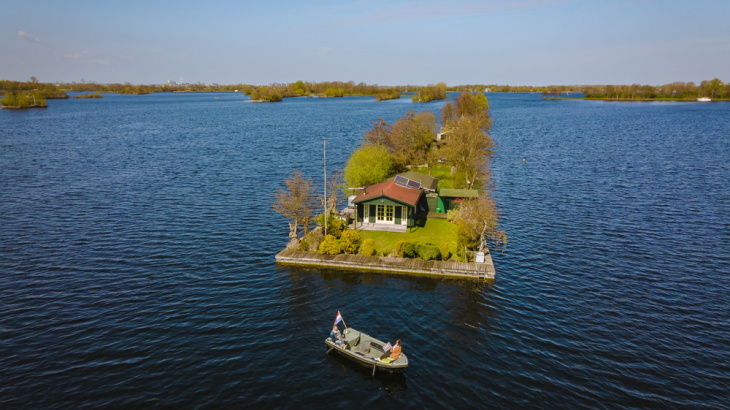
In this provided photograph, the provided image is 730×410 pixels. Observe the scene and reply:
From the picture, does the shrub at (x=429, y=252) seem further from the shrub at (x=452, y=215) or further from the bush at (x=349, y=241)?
the shrub at (x=452, y=215)

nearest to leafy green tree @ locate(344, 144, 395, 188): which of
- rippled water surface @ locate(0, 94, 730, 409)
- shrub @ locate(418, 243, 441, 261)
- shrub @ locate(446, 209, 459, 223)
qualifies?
rippled water surface @ locate(0, 94, 730, 409)

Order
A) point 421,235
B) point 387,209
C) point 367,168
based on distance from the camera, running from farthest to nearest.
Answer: point 367,168 < point 387,209 < point 421,235

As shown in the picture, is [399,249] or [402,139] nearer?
[399,249]

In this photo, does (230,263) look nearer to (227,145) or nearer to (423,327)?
(423,327)

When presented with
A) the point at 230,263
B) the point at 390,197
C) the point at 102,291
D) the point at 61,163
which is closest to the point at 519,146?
the point at 390,197

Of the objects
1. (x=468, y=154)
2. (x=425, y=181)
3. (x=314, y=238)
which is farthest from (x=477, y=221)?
(x=468, y=154)

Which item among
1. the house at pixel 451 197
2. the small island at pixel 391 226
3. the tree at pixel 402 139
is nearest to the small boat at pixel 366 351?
the small island at pixel 391 226

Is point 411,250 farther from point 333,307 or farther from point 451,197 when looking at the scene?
point 451,197

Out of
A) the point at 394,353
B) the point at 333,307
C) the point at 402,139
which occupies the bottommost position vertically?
the point at 333,307
